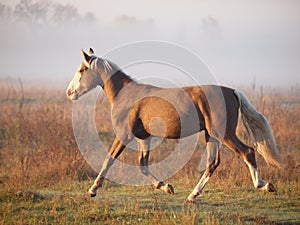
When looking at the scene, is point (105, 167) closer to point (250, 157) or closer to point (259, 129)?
point (250, 157)

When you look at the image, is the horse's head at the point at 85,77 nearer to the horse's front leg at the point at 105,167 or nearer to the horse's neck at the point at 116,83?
the horse's neck at the point at 116,83

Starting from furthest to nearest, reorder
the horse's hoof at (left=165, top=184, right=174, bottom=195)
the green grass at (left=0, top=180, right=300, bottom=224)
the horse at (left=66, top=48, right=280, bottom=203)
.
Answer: the horse's hoof at (left=165, top=184, right=174, bottom=195) → the horse at (left=66, top=48, right=280, bottom=203) → the green grass at (left=0, top=180, right=300, bottom=224)

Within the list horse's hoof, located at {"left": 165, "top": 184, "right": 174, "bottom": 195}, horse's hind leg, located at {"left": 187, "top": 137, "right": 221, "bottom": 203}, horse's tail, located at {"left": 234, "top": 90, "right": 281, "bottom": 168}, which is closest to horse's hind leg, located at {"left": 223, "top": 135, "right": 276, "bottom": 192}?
horse's hind leg, located at {"left": 187, "top": 137, "right": 221, "bottom": 203}

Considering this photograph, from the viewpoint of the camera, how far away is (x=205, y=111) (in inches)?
255

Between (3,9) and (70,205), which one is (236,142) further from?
(3,9)

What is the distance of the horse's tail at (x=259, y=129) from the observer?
261 inches

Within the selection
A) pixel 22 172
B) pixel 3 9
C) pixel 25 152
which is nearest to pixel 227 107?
pixel 22 172

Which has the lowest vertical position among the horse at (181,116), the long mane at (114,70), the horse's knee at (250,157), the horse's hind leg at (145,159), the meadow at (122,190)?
the meadow at (122,190)

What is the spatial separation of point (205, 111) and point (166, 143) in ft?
16.3

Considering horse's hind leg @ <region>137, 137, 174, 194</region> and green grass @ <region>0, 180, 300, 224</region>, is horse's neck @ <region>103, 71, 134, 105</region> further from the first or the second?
green grass @ <region>0, 180, 300, 224</region>

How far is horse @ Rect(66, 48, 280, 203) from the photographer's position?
6418 mm

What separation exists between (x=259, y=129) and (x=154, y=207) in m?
2.06

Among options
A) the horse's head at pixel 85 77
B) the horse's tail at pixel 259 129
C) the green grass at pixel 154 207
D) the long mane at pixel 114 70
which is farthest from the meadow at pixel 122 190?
the long mane at pixel 114 70

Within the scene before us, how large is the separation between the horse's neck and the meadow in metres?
1.63
